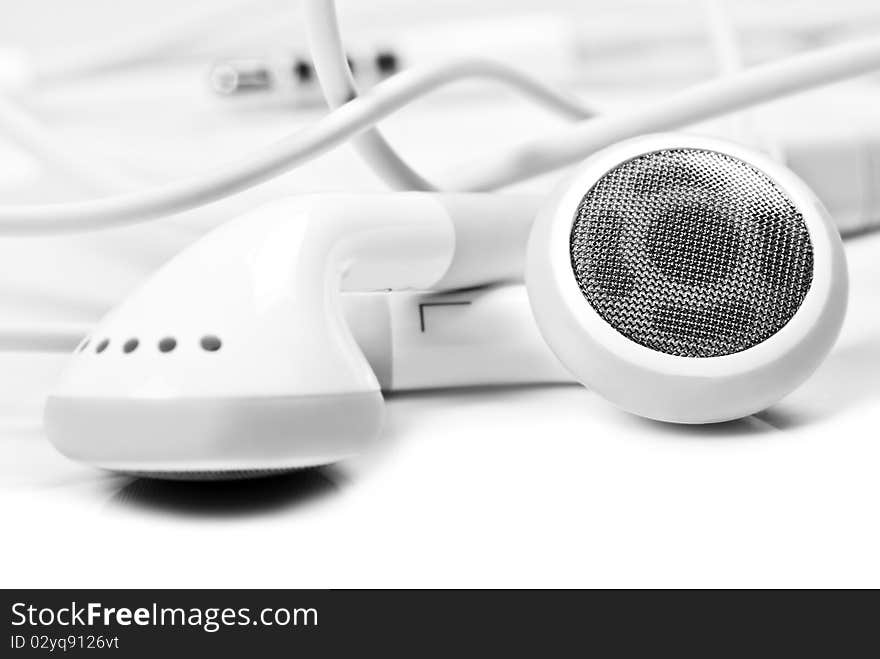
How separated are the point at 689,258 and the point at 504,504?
143mm

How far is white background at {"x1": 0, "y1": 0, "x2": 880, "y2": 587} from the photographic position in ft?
0.90

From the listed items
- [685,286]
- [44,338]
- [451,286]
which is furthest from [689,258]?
[44,338]

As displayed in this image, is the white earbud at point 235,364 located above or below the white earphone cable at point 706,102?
below

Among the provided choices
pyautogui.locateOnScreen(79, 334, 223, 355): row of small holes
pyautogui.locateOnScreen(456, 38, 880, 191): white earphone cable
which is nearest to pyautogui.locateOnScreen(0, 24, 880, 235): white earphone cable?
pyautogui.locateOnScreen(456, 38, 880, 191): white earphone cable

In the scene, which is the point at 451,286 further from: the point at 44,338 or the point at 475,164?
the point at 44,338

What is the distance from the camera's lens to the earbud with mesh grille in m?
0.38

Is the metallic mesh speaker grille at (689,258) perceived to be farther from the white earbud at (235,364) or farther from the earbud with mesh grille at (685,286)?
the white earbud at (235,364)

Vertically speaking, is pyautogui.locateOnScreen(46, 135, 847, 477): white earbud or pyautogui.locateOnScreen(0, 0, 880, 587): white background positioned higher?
pyautogui.locateOnScreen(46, 135, 847, 477): white earbud

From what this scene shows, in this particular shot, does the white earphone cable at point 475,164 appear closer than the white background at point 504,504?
No

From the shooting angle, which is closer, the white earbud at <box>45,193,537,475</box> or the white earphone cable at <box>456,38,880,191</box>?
the white earbud at <box>45,193,537,475</box>

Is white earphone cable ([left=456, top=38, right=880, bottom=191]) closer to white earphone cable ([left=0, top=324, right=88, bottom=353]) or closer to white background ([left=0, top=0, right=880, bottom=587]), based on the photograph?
white background ([left=0, top=0, right=880, bottom=587])

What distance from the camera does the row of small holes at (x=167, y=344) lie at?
1.08 feet

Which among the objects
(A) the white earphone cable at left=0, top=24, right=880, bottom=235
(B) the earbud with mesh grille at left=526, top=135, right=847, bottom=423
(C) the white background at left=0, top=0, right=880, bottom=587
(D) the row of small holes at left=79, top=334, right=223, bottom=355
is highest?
(A) the white earphone cable at left=0, top=24, right=880, bottom=235

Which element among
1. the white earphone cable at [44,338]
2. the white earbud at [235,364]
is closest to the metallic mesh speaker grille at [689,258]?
the white earbud at [235,364]
